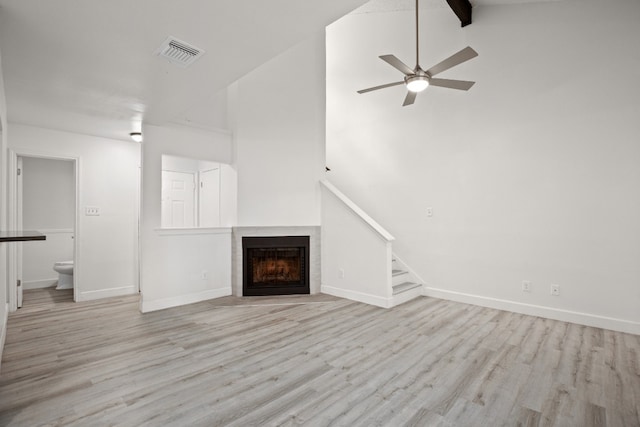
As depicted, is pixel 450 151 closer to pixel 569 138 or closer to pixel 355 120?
pixel 569 138

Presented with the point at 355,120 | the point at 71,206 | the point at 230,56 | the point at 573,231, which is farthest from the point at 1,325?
Result: the point at 573,231

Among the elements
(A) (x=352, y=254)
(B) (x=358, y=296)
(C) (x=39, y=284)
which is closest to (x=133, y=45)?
(A) (x=352, y=254)

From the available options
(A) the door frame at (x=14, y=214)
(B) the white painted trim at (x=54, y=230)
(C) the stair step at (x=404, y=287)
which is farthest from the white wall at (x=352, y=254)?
(B) the white painted trim at (x=54, y=230)

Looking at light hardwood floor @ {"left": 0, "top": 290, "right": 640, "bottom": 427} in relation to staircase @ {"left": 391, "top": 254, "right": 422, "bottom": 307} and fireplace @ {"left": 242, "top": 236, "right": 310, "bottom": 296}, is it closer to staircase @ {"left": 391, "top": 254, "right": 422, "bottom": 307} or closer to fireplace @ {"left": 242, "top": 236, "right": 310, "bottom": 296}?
staircase @ {"left": 391, "top": 254, "right": 422, "bottom": 307}

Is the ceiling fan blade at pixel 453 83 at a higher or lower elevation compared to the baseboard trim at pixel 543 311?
higher

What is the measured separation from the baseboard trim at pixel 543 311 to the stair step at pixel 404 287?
0.19 meters

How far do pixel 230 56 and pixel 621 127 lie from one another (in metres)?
3.78

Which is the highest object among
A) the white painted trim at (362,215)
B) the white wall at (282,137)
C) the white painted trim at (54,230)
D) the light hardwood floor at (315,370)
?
the white wall at (282,137)

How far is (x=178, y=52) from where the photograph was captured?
2.27 metres

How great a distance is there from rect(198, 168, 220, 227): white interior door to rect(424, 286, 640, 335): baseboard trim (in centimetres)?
336

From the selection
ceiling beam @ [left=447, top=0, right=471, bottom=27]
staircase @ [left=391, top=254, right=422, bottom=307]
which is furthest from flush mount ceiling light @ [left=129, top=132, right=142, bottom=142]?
ceiling beam @ [left=447, top=0, right=471, bottom=27]

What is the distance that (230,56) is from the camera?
2346 mm

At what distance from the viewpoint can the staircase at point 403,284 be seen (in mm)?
4291

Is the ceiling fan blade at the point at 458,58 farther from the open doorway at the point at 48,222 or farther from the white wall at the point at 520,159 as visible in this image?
the open doorway at the point at 48,222
